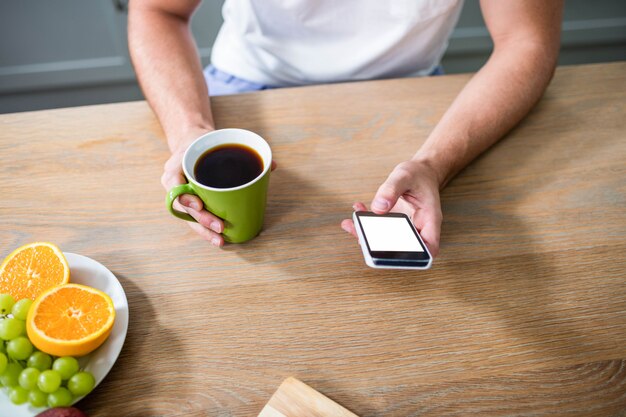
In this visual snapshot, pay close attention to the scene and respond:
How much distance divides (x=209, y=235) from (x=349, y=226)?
22cm

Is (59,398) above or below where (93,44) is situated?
above

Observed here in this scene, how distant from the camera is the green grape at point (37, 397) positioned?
50 centimetres

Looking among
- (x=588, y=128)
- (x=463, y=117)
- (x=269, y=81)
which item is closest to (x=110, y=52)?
(x=269, y=81)

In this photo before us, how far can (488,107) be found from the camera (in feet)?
2.88

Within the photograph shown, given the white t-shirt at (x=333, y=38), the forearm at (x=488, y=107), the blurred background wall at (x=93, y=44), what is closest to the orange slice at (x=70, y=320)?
the forearm at (x=488, y=107)

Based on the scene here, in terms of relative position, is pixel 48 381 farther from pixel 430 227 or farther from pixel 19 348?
pixel 430 227

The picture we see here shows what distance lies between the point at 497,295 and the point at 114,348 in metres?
0.53

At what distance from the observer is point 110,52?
195 cm

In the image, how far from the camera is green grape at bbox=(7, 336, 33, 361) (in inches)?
20.5

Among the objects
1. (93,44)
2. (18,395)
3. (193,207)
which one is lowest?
(93,44)

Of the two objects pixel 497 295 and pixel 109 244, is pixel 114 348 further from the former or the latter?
pixel 497 295

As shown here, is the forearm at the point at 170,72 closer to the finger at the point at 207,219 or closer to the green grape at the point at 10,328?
the finger at the point at 207,219

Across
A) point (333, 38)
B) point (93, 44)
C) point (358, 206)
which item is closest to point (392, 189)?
point (358, 206)

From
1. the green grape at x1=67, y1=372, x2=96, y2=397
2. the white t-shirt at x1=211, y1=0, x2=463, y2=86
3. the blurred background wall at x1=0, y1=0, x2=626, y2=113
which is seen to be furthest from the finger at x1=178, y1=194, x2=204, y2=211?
the blurred background wall at x1=0, y1=0, x2=626, y2=113
